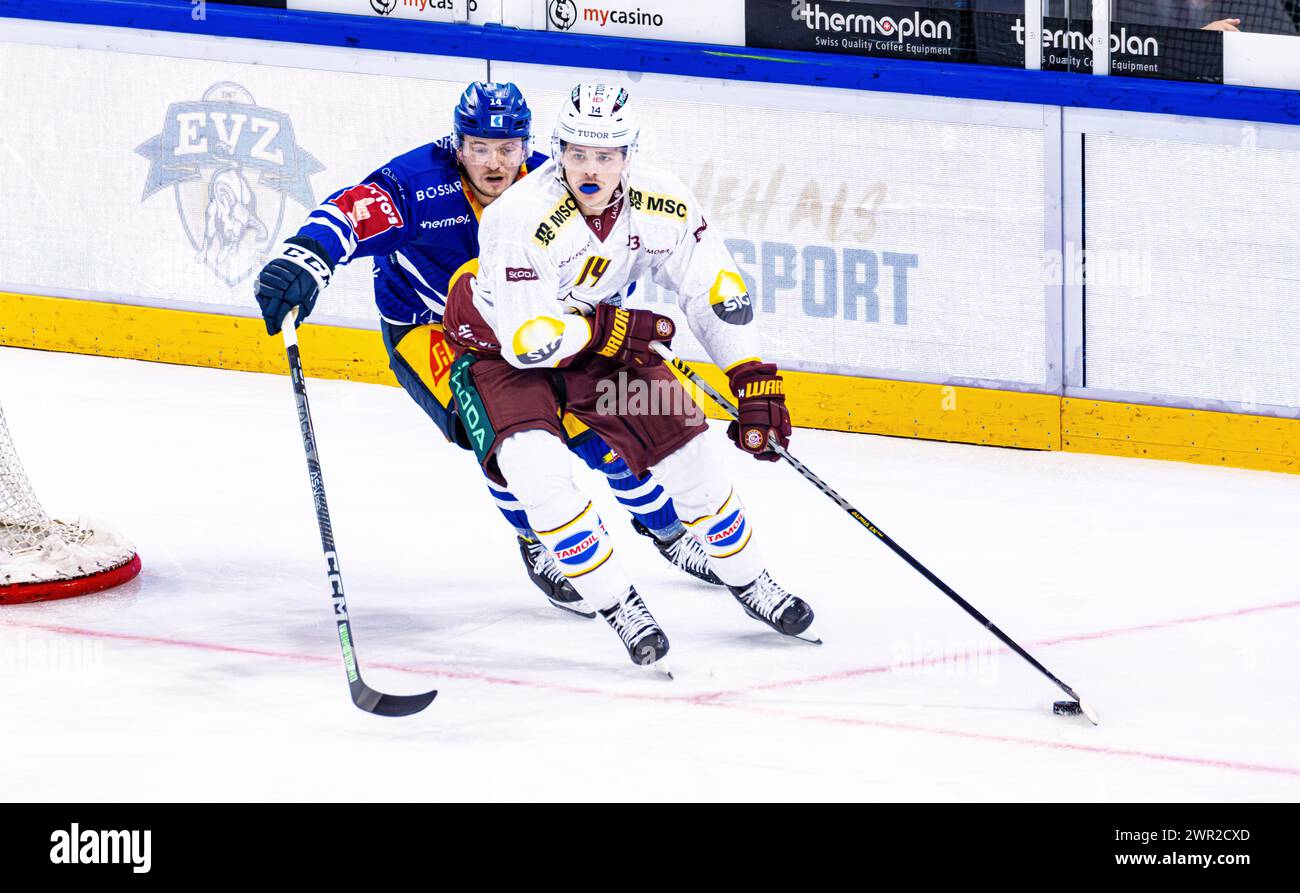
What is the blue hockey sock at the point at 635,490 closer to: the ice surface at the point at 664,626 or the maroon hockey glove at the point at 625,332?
the ice surface at the point at 664,626

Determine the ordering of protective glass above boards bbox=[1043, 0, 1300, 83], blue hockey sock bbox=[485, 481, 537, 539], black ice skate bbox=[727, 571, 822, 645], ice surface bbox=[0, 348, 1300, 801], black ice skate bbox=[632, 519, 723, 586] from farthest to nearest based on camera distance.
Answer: protective glass above boards bbox=[1043, 0, 1300, 83] → black ice skate bbox=[632, 519, 723, 586] → blue hockey sock bbox=[485, 481, 537, 539] → black ice skate bbox=[727, 571, 822, 645] → ice surface bbox=[0, 348, 1300, 801]

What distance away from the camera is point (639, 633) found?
4859mm

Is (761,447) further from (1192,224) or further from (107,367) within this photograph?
(107,367)

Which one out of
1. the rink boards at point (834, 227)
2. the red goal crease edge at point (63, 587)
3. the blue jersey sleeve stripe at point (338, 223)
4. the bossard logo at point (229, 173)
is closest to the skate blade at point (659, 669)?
the blue jersey sleeve stripe at point (338, 223)

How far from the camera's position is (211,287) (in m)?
8.23

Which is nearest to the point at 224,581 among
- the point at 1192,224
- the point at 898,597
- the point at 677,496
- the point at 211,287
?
the point at 677,496

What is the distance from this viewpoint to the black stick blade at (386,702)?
449 cm

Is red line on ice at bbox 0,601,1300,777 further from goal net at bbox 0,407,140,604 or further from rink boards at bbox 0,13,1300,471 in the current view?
rink boards at bbox 0,13,1300,471

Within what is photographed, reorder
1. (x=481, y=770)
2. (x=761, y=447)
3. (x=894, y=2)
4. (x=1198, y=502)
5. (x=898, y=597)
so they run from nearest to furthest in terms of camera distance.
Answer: (x=481, y=770)
(x=761, y=447)
(x=898, y=597)
(x=1198, y=502)
(x=894, y=2)

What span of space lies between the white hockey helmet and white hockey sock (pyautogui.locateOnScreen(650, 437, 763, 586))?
707mm

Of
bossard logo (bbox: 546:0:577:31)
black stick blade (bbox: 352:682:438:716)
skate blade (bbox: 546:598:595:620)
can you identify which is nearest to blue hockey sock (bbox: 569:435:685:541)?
skate blade (bbox: 546:598:595:620)

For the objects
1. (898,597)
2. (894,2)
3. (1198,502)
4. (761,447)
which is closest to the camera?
(761,447)

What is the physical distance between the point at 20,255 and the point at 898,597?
14.0 ft

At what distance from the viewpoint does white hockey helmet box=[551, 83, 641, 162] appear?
473 centimetres
